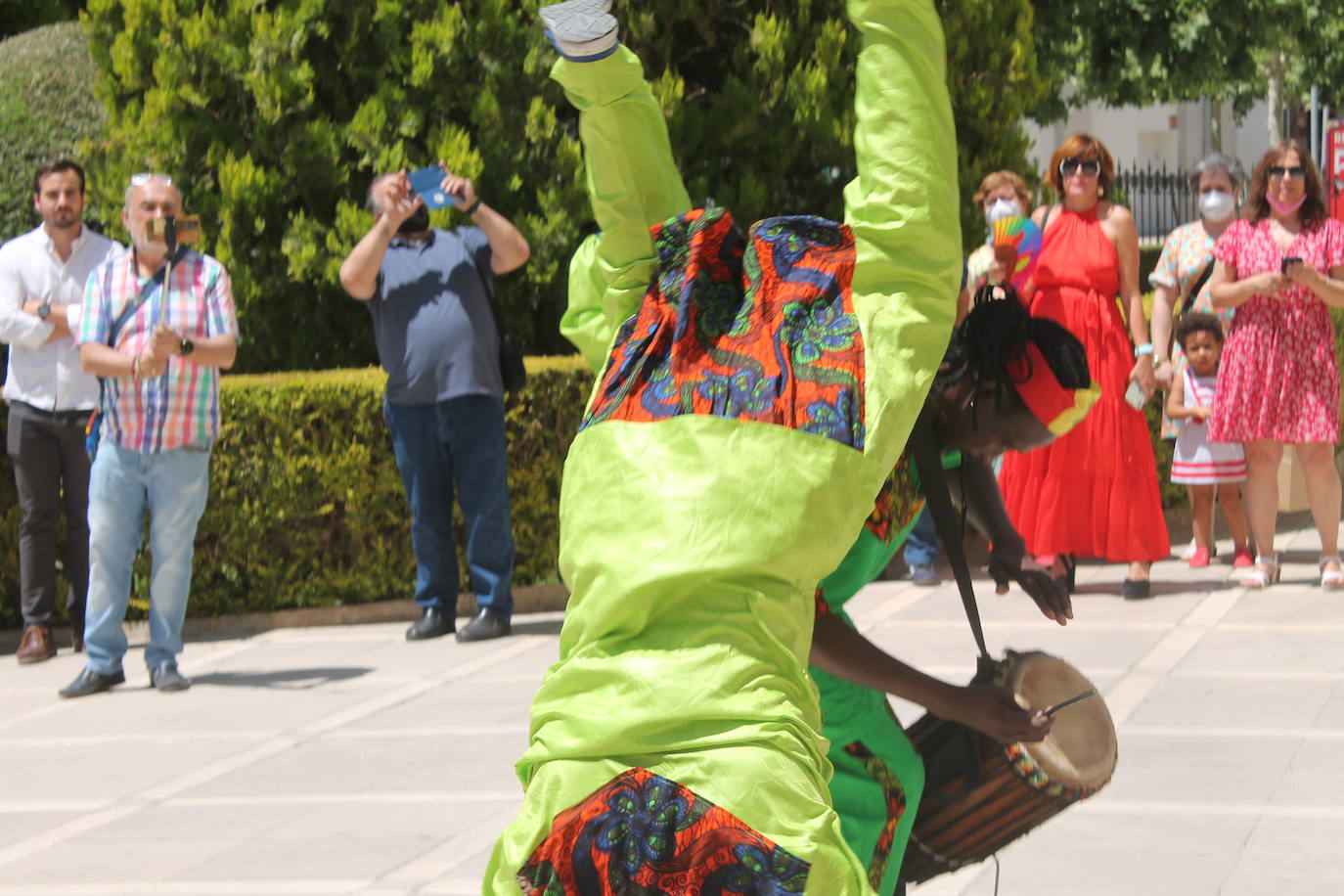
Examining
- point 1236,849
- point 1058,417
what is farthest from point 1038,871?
point 1058,417

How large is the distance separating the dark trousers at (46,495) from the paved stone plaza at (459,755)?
1.21 feet

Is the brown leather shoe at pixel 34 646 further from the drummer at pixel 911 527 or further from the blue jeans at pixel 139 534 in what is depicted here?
the drummer at pixel 911 527

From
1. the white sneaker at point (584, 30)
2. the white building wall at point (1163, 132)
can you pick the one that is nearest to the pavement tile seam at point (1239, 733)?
the white sneaker at point (584, 30)

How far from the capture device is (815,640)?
291 centimetres

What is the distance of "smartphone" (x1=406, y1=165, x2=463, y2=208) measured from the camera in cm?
816

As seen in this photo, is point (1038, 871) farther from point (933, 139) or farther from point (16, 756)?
point (16, 756)

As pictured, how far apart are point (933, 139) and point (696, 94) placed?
8.12 meters

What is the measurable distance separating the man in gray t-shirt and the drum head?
16.8 feet

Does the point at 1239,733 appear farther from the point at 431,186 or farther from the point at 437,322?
the point at 431,186

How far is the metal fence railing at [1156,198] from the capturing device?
2377 cm

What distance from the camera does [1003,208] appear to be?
942cm

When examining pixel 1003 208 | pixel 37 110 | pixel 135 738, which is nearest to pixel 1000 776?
pixel 135 738

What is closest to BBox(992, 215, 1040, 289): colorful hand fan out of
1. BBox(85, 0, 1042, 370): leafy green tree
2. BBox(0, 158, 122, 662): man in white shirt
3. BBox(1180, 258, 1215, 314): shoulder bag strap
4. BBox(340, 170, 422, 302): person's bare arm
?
BBox(1180, 258, 1215, 314): shoulder bag strap

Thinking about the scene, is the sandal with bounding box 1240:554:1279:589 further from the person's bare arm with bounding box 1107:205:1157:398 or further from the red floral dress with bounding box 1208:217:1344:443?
the person's bare arm with bounding box 1107:205:1157:398
